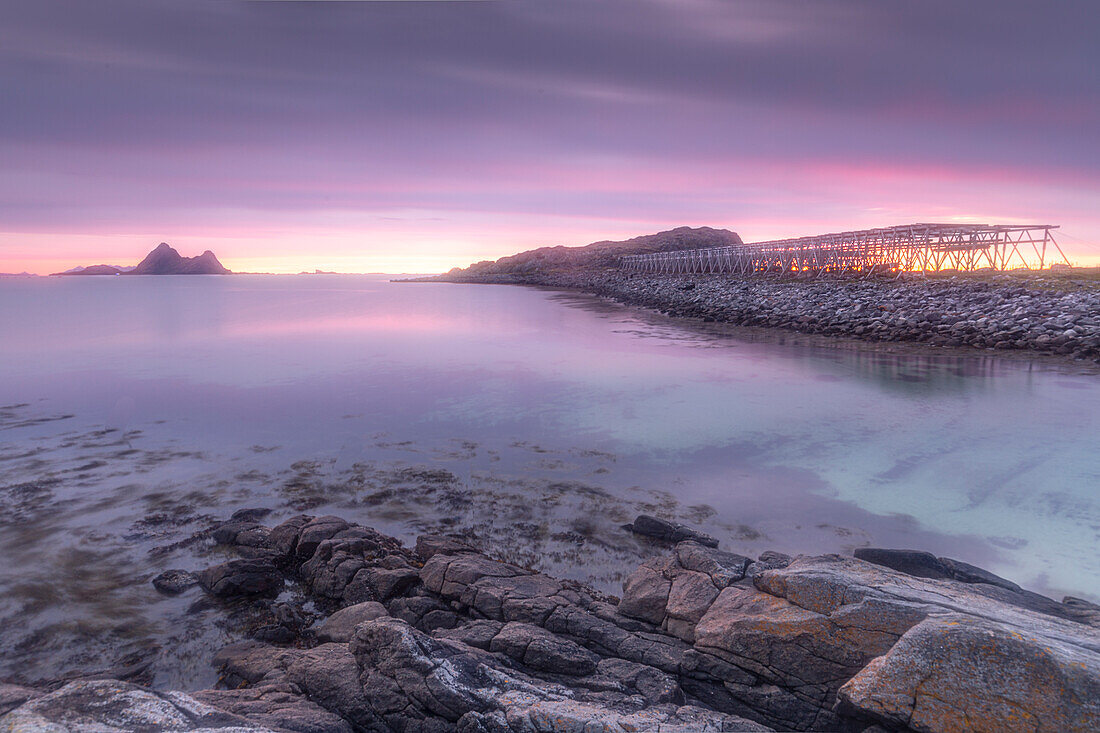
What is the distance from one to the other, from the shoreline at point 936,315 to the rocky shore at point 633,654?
842 inches

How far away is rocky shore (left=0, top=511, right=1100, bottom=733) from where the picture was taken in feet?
11.2

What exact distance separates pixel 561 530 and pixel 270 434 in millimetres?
9111

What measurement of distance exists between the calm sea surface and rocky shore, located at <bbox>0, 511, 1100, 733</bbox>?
3.97 feet

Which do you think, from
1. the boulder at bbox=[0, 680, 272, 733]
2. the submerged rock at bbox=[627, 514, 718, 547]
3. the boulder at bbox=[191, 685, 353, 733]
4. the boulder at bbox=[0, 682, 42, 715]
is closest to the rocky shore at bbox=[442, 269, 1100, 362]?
the submerged rock at bbox=[627, 514, 718, 547]

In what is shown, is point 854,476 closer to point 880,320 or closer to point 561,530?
point 561,530

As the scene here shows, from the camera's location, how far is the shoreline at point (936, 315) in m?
22.0

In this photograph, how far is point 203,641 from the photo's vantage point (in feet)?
19.9

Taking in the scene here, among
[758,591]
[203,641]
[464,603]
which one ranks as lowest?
[203,641]

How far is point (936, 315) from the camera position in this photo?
84.7ft

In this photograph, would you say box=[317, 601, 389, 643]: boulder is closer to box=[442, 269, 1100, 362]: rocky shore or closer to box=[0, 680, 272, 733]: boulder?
box=[0, 680, 272, 733]: boulder

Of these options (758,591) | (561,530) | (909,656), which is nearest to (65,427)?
(561,530)

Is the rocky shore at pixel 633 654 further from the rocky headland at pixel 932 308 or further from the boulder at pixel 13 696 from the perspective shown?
the rocky headland at pixel 932 308

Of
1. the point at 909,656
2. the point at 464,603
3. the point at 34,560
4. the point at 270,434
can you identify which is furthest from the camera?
the point at 270,434

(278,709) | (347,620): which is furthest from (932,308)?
(278,709)
